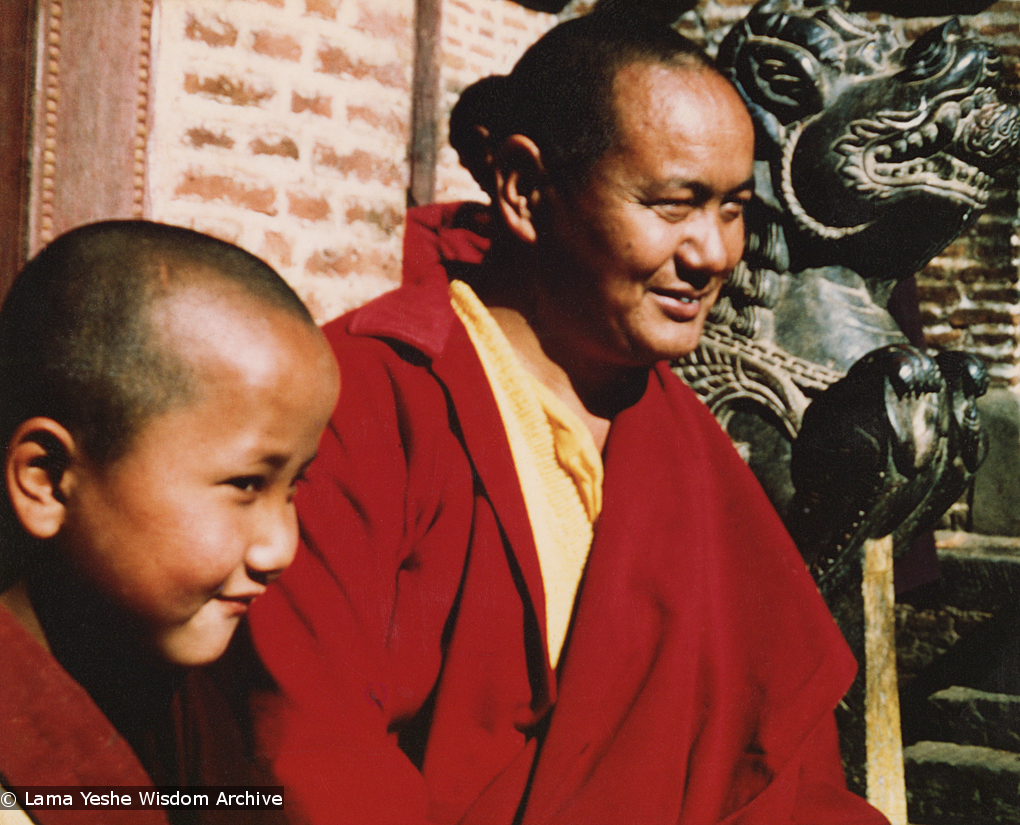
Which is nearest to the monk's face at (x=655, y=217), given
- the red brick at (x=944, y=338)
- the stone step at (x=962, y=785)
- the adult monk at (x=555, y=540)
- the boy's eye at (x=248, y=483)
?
the adult monk at (x=555, y=540)

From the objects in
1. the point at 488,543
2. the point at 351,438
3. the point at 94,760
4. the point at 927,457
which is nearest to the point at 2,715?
the point at 94,760

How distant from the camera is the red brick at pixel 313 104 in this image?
2.08 m

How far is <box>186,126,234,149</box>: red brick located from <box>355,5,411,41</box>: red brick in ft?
1.65

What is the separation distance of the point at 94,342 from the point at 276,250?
4.05 feet

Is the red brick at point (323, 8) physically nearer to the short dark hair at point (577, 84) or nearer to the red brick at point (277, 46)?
the red brick at point (277, 46)

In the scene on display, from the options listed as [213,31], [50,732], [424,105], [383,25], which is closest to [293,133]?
[213,31]

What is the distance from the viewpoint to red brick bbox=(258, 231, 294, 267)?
2072 millimetres

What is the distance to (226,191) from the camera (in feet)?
6.49

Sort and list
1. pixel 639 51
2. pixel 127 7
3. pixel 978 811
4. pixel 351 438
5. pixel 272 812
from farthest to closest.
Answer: pixel 978 811, pixel 127 7, pixel 639 51, pixel 351 438, pixel 272 812

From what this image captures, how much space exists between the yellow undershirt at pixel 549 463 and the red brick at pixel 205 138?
883mm

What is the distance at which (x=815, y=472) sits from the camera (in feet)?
5.56

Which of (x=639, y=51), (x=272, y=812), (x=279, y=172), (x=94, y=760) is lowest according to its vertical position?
(x=272, y=812)

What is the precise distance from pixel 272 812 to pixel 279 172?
152 cm

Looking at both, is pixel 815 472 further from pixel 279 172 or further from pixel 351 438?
pixel 279 172
